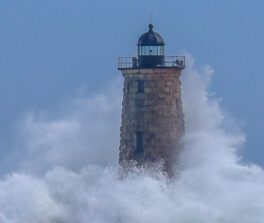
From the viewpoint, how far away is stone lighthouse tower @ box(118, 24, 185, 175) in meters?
74.7

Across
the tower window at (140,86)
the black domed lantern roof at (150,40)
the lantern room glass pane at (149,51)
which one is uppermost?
the black domed lantern roof at (150,40)

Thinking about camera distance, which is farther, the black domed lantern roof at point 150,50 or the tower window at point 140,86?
the black domed lantern roof at point 150,50

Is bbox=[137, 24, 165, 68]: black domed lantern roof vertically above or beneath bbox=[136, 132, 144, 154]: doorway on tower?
above

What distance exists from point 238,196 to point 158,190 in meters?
3.38

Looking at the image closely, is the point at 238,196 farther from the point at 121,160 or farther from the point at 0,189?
the point at 0,189

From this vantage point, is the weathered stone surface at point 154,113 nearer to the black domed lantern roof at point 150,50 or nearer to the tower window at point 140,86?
the tower window at point 140,86

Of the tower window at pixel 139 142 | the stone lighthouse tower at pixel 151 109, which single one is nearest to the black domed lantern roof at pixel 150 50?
the stone lighthouse tower at pixel 151 109

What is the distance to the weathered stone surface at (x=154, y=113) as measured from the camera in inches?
2940

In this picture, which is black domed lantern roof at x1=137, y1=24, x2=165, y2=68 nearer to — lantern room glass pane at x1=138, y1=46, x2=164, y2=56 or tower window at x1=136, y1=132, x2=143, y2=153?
lantern room glass pane at x1=138, y1=46, x2=164, y2=56

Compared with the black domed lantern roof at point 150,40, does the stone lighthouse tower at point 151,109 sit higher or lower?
lower

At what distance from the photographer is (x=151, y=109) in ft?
245

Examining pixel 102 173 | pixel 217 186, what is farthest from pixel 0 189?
pixel 217 186

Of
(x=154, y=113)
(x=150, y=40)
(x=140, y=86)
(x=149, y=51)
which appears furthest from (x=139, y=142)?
(x=150, y=40)

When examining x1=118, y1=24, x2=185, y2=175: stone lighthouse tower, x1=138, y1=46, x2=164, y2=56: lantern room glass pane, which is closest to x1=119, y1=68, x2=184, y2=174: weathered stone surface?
x1=118, y1=24, x2=185, y2=175: stone lighthouse tower
